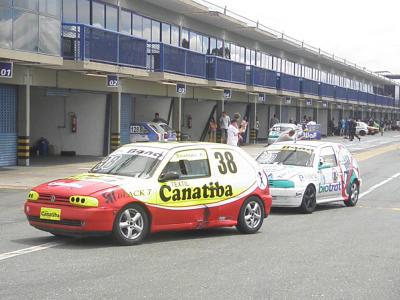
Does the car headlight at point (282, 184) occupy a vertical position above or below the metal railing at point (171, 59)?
below

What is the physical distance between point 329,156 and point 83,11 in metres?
14.3

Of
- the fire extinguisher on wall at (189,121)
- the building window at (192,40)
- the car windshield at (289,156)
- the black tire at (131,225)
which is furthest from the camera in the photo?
the fire extinguisher on wall at (189,121)

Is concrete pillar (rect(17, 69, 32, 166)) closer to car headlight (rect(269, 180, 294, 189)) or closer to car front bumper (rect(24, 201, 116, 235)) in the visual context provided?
car headlight (rect(269, 180, 294, 189))

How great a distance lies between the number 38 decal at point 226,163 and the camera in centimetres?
1027

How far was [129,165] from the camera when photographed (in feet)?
31.5

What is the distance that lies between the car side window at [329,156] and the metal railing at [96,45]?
10.3 meters

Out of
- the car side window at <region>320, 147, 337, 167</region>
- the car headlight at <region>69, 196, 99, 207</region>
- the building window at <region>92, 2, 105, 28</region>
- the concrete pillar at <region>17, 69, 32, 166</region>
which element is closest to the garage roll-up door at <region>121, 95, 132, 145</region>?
the building window at <region>92, 2, 105, 28</region>

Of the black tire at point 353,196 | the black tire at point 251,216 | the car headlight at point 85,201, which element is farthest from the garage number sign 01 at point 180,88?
the car headlight at point 85,201

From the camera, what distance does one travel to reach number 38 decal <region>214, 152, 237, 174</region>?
10273 millimetres

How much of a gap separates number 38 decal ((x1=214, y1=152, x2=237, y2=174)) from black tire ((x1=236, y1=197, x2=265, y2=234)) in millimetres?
564

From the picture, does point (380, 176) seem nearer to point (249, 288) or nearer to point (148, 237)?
point (148, 237)

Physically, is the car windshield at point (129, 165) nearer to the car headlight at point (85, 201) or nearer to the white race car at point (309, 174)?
the car headlight at point (85, 201)

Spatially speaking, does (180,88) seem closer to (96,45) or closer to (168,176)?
(96,45)

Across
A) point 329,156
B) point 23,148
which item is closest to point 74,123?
point 23,148
